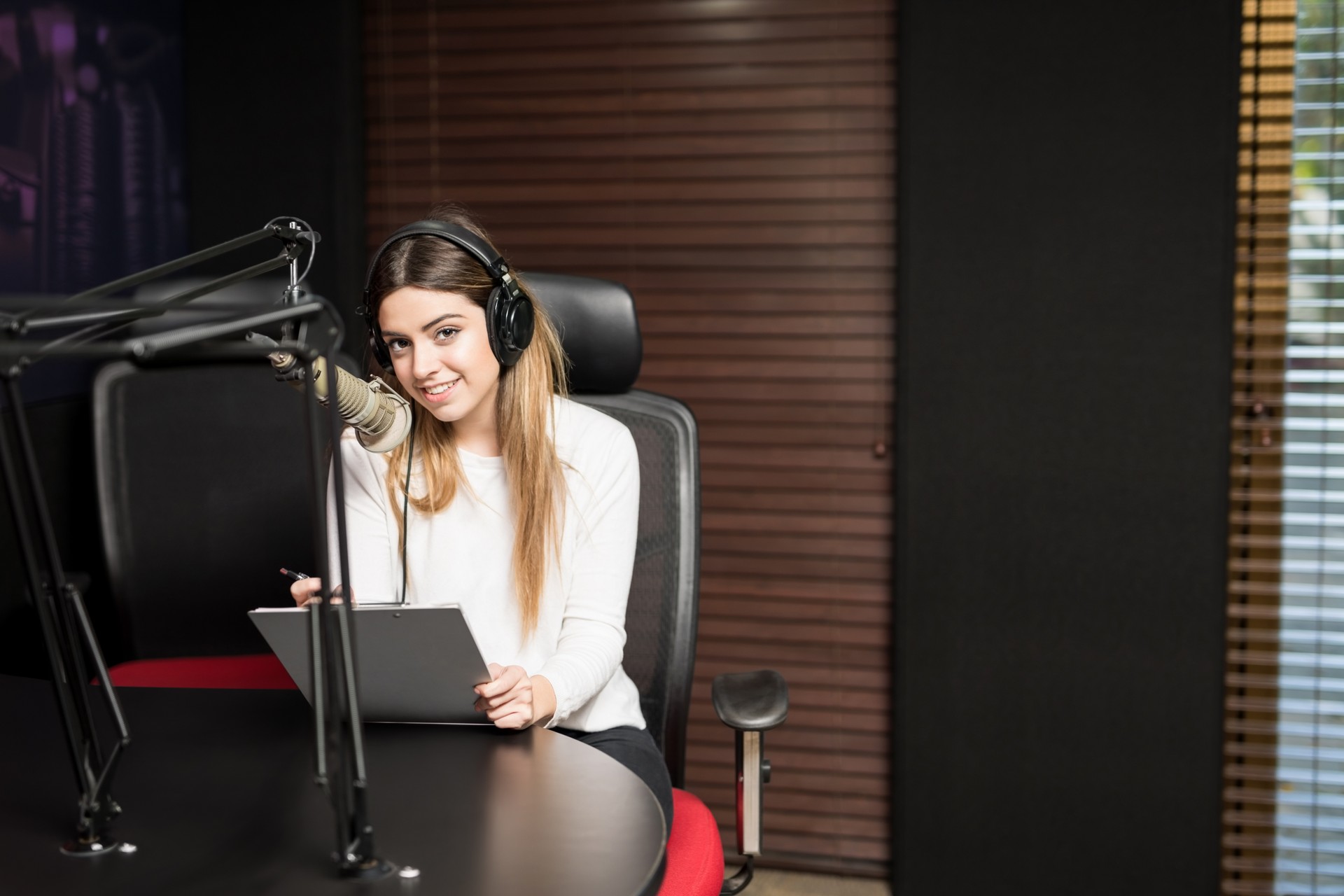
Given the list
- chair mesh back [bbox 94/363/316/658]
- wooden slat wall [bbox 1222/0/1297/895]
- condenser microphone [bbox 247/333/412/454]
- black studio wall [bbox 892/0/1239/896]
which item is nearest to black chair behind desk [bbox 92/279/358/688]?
chair mesh back [bbox 94/363/316/658]

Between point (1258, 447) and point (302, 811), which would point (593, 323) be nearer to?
point (302, 811)

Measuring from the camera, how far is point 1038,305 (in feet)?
7.62

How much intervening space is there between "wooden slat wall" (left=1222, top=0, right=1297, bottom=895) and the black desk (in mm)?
1707

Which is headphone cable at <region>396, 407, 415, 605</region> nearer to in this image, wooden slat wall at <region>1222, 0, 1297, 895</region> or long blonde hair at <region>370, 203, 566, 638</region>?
long blonde hair at <region>370, 203, 566, 638</region>

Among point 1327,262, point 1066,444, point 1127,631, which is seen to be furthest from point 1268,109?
point 1127,631

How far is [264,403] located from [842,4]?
1425 millimetres

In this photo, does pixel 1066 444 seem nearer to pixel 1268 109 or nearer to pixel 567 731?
pixel 1268 109

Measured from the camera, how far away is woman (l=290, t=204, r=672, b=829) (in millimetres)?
1574

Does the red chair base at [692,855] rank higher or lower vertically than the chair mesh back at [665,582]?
lower

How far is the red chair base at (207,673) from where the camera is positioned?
78.0 inches

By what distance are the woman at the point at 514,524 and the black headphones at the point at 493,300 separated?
0.06ft

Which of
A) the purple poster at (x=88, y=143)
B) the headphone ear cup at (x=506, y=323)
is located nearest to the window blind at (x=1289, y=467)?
the headphone ear cup at (x=506, y=323)

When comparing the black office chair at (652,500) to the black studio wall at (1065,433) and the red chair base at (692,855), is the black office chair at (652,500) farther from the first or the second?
the black studio wall at (1065,433)

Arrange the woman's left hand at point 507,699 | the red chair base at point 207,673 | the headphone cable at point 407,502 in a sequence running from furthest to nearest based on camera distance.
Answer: the red chair base at point 207,673 < the headphone cable at point 407,502 < the woman's left hand at point 507,699
